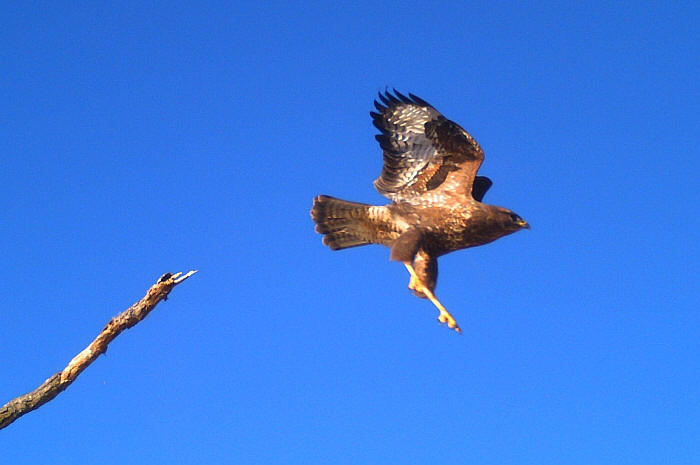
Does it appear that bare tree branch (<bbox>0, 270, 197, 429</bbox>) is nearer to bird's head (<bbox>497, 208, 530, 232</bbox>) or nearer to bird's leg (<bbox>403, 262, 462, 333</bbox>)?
bird's leg (<bbox>403, 262, 462, 333</bbox>)

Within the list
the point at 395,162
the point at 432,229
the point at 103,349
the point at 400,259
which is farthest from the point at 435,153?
the point at 103,349

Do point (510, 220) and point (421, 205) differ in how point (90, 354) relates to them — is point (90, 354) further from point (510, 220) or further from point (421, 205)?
point (510, 220)

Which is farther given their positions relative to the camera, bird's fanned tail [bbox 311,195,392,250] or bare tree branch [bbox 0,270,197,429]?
bird's fanned tail [bbox 311,195,392,250]

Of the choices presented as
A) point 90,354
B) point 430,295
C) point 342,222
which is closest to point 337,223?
point 342,222

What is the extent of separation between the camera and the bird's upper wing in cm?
438

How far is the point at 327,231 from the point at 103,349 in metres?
1.69

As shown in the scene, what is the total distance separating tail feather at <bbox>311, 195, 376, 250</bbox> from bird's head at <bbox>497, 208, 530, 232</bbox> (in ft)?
3.13

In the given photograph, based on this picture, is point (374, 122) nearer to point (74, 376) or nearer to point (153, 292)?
point (153, 292)

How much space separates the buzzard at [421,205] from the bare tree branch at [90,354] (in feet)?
3.74

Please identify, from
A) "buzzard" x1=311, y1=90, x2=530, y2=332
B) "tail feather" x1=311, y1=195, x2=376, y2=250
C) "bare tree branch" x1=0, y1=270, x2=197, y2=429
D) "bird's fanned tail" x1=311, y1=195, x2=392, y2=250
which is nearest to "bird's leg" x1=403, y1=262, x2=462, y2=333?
"buzzard" x1=311, y1=90, x2=530, y2=332

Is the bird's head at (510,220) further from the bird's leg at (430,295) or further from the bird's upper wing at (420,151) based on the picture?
the bird's leg at (430,295)

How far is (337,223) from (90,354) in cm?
186

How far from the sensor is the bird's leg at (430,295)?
358 centimetres

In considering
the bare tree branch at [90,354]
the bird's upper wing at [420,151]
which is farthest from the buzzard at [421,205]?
the bare tree branch at [90,354]
